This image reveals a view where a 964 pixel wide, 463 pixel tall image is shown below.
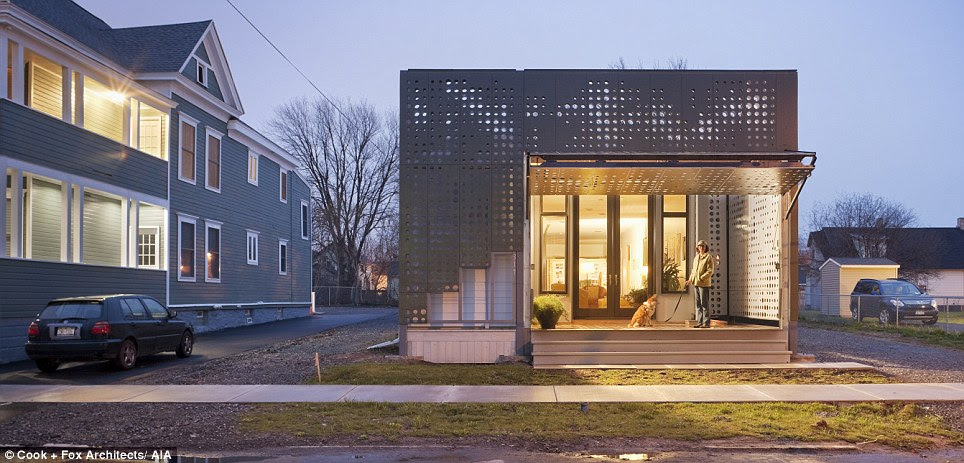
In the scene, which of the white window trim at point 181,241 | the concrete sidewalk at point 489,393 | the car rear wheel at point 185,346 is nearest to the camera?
the concrete sidewalk at point 489,393

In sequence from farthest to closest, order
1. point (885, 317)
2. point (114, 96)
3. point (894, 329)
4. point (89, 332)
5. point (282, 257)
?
point (282, 257), point (885, 317), point (894, 329), point (114, 96), point (89, 332)

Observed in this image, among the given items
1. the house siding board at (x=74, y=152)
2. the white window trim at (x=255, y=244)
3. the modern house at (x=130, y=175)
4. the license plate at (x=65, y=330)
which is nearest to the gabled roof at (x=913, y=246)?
the modern house at (x=130, y=175)

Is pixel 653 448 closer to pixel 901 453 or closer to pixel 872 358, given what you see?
pixel 901 453

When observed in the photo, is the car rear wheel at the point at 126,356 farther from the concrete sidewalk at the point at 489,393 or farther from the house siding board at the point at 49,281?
the house siding board at the point at 49,281

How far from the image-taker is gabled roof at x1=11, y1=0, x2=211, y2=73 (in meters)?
22.9

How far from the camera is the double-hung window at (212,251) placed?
89.7ft

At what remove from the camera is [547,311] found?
14.9m

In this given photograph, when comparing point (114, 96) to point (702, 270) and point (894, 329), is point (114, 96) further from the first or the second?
point (894, 329)

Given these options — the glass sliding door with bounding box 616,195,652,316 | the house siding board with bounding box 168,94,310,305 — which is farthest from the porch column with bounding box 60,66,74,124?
the glass sliding door with bounding box 616,195,652,316

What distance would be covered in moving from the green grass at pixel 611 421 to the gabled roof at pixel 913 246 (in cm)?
4632

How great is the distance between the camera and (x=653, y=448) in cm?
826

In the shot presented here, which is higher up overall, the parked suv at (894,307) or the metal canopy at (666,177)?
the metal canopy at (666,177)

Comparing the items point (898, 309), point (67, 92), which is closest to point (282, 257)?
point (67, 92)

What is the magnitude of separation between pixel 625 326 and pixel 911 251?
42899 millimetres
